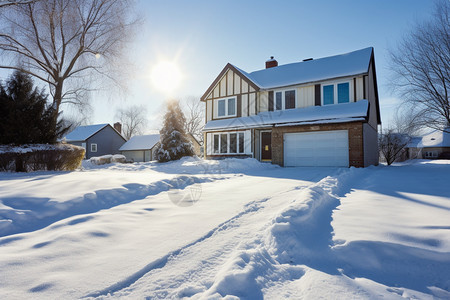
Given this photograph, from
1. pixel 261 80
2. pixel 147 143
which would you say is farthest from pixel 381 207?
pixel 147 143

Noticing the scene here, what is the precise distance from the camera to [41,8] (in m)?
12.3

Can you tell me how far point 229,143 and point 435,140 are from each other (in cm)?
4143

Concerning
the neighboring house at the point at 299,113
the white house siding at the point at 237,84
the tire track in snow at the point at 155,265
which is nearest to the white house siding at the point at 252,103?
the neighboring house at the point at 299,113

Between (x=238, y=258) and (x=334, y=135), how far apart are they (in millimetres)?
12652

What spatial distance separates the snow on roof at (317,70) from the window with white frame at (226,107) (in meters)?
2.34

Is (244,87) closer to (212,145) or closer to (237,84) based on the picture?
(237,84)

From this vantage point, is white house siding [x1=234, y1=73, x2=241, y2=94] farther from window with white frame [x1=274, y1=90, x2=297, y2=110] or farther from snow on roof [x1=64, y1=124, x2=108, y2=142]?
snow on roof [x1=64, y1=124, x2=108, y2=142]

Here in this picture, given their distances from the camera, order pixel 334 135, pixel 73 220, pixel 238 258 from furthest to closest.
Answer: pixel 334 135, pixel 73 220, pixel 238 258

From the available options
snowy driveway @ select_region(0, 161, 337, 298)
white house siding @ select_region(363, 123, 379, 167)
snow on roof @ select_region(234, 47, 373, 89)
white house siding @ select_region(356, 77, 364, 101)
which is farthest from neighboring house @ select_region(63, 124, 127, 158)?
white house siding @ select_region(363, 123, 379, 167)

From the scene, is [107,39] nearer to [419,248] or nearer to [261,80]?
[261,80]

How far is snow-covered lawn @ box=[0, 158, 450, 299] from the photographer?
187 centimetres

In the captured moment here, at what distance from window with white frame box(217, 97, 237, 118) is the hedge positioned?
10908mm

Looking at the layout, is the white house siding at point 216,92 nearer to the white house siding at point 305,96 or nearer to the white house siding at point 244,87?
the white house siding at point 244,87

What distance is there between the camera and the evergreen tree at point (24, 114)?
845 cm
